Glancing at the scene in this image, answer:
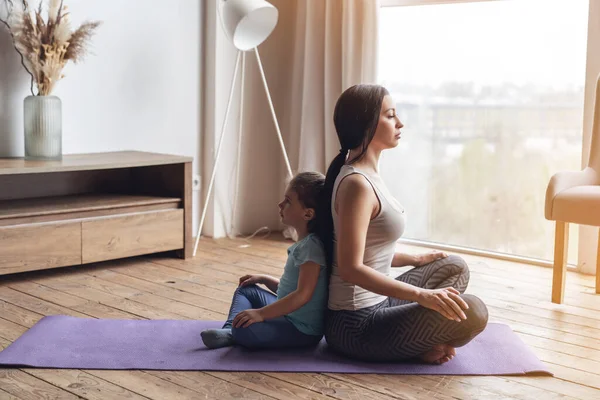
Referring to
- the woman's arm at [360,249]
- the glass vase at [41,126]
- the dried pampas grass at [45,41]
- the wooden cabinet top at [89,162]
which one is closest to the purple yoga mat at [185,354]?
the woman's arm at [360,249]

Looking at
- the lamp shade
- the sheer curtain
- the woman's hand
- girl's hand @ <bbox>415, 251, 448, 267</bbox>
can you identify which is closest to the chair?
girl's hand @ <bbox>415, 251, 448, 267</bbox>

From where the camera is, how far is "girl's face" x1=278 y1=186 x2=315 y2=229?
2.21 metres

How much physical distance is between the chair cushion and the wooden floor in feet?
1.12

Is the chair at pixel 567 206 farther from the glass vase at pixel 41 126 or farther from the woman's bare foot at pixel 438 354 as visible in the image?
the glass vase at pixel 41 126

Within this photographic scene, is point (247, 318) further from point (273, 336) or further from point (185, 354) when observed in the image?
point (185, 354)

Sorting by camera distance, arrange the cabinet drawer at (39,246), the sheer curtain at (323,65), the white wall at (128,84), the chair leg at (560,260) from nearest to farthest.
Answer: the chair leg at (560,260) < the cabinet drawer at (39,246) < the white wall at (128,84) < the sheer curtain at (323,65)

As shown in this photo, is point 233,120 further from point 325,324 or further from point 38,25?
point 325,324

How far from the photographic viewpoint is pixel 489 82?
375cm

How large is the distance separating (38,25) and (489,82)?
2075mm

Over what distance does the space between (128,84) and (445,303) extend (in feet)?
7.52

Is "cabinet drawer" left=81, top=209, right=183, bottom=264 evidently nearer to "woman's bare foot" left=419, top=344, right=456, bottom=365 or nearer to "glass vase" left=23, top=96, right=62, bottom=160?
"glass vase" left=23, top=96, right=62, bottom=160

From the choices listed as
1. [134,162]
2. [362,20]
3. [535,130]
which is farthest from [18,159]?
[535,130]

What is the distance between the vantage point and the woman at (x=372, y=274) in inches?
79.1

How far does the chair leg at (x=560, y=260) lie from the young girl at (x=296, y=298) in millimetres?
1106
